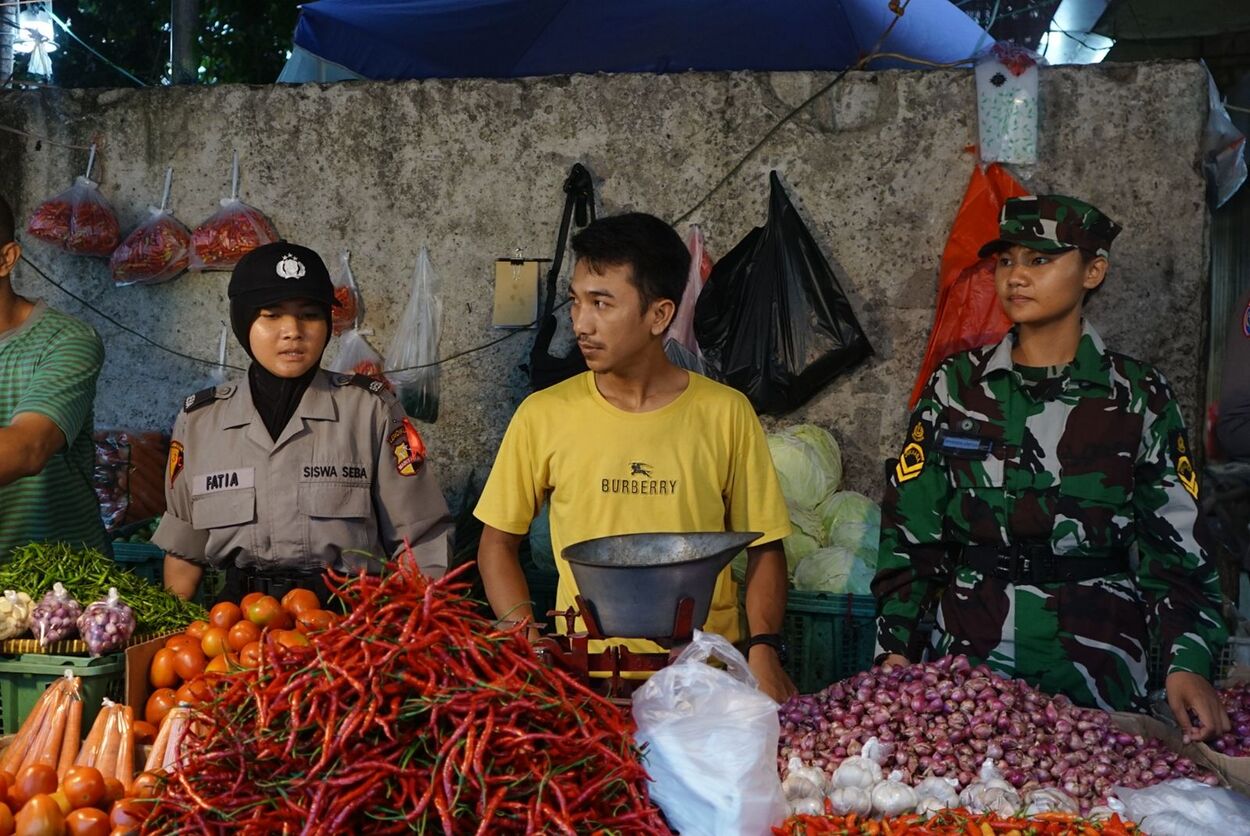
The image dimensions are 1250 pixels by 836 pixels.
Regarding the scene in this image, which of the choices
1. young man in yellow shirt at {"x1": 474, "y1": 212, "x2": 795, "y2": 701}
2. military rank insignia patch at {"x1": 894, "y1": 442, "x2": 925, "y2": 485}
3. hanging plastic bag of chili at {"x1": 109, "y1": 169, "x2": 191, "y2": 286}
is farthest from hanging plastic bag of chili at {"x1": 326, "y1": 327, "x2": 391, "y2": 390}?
military rank insignia patch at {"x1": 894, "y1": 442, "x2": 925, "y2": 485}

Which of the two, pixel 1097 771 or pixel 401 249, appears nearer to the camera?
pixel 1097 771

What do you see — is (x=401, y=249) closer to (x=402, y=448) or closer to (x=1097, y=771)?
(x=402, y=448)

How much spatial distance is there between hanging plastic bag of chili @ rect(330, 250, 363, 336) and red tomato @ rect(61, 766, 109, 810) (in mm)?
3137

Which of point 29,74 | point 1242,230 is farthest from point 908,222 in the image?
point 29,74

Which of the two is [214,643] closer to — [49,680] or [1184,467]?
[49,680]

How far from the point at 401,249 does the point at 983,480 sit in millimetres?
2953

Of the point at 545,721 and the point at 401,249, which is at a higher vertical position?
the point at 401,249

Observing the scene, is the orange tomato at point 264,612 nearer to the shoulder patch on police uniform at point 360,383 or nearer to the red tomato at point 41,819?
the red tomato at point 41,819

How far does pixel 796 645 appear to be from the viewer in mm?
4234

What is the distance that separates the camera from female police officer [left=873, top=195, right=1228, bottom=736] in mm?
3033

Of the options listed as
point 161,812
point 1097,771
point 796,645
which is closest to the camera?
point 161,812

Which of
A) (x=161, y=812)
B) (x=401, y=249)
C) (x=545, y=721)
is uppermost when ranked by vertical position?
(x=401, y=249)

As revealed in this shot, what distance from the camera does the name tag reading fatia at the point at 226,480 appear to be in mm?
3438

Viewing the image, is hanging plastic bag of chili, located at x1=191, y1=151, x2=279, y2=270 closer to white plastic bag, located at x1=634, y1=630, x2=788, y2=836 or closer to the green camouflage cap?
the green camouflage cap
